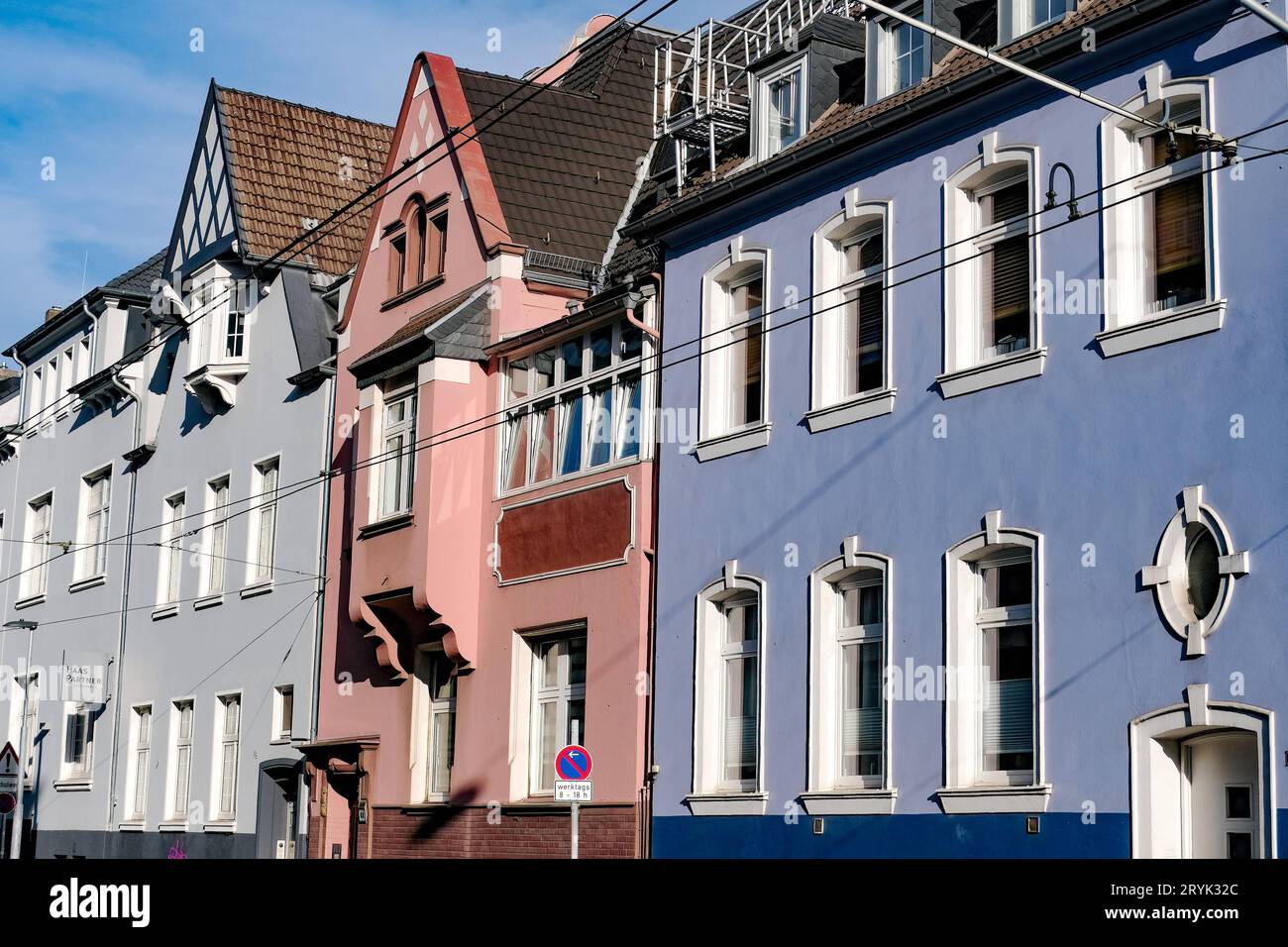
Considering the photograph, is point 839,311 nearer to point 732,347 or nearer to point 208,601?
point 732,347

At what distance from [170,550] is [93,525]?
524 cm

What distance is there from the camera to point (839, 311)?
19984 mm

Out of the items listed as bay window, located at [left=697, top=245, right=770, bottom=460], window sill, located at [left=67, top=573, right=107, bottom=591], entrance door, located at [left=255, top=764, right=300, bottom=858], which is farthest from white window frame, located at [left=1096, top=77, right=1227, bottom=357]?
window sill, located at [left=67, top=573, right=107, bottom=591]

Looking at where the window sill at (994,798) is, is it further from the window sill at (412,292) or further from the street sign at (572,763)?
the window sill at (412,292)

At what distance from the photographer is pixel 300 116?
3712cm

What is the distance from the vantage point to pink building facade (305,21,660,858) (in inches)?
Answer: 893

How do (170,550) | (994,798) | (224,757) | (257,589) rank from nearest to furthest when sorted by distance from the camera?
1. (994,798)
2. (257,589)
3. (224,757)
4. (170,550)

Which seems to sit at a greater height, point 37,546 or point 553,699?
point 37,546

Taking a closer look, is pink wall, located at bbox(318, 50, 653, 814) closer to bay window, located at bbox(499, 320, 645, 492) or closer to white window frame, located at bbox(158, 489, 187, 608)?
bay window, located at bbox(499, 320, 645, 492)

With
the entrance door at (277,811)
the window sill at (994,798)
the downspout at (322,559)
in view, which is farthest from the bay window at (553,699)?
the window sill at (994,798)

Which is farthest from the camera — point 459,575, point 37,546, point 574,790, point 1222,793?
point 37,546

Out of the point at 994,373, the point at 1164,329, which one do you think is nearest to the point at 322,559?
the point at 994,373
